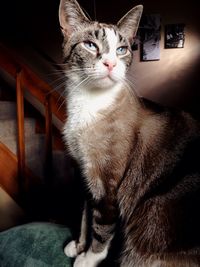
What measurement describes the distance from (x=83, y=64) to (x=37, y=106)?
88.4 inches

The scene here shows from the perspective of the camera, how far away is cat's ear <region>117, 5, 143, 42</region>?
1.18 metres

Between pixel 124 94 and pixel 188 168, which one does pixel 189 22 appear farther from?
pixel 188 168

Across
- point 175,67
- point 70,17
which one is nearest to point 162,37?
point 175,67

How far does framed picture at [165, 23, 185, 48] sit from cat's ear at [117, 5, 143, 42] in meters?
1.94

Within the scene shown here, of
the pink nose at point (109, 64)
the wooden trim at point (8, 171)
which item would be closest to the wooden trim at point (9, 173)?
the wooden trim at point (8, 171)

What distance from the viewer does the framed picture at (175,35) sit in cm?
298

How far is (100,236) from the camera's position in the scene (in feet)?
3.40

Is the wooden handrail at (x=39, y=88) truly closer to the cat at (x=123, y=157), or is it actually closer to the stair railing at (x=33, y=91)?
the stair railing at (x=33, y=91)

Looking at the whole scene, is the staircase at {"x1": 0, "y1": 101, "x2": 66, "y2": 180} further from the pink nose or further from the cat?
the pink nose

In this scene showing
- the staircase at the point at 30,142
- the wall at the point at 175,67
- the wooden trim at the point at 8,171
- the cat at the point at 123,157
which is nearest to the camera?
the cat at the point at 123,157

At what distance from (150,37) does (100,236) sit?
97.6 inches

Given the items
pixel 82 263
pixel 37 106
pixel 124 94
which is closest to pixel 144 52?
pixel 37 106

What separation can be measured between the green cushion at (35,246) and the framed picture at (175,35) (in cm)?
237

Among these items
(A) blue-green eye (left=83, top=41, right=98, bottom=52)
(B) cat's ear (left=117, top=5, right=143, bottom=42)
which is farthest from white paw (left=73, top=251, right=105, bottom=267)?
(B) cat's ear (left=117, top=5, right=143, bottom=42)
